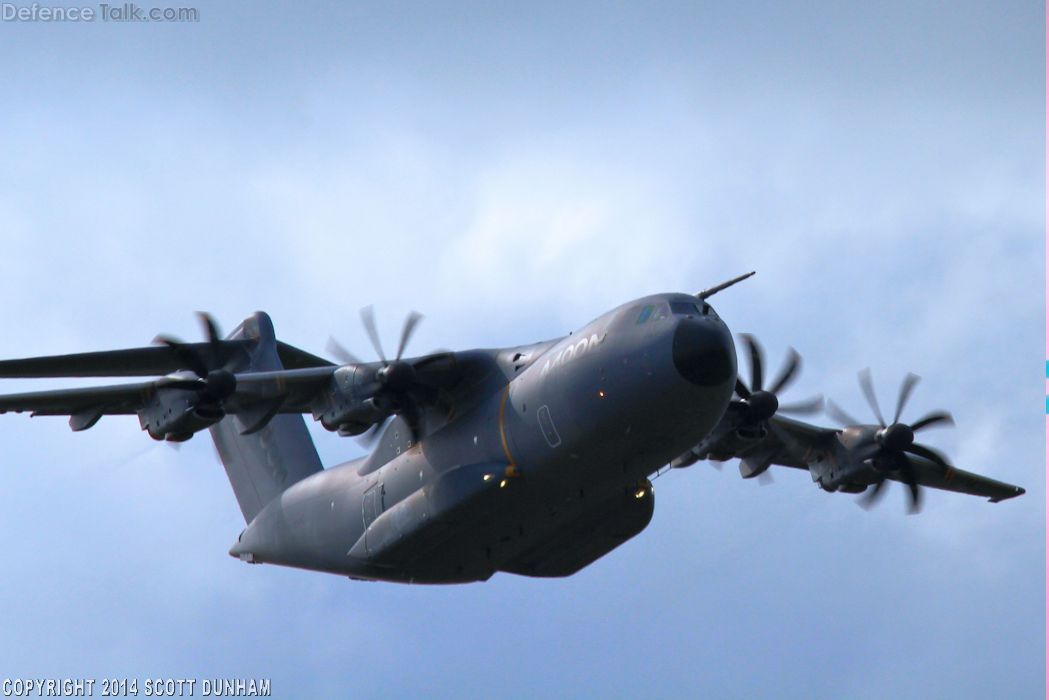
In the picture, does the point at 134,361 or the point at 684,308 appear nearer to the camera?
the point at 684,308

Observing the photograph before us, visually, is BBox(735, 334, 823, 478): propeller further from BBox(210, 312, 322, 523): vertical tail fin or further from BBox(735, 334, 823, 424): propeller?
BBox(210, 312, 322, 523): vertical tail fin

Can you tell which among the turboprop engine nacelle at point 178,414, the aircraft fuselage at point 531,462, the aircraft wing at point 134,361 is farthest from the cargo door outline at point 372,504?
the turboprop engine nacelle at point 178,414

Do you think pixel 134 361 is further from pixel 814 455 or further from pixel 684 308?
pixel 814 455

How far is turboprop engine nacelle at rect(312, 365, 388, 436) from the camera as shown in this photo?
79.3 ft

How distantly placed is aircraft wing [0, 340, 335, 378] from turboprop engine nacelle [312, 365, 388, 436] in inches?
38.5

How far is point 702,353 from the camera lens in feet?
70.0

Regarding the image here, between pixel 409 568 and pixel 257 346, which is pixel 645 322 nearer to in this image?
pixel 409 568

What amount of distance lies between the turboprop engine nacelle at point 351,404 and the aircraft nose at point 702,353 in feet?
16.7

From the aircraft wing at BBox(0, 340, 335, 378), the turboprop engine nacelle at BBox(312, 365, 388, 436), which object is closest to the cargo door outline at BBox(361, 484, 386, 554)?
the turboprop engine nacelle at BBox(312, 365, 388, 436)

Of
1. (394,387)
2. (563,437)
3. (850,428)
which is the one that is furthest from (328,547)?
(850,428)

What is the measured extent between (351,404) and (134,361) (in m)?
4.10

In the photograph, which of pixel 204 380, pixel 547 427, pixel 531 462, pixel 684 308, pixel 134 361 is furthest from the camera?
pixel 134 361

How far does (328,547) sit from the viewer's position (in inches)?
1007

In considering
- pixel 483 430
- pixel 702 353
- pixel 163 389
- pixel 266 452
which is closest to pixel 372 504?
pixel 483 430
